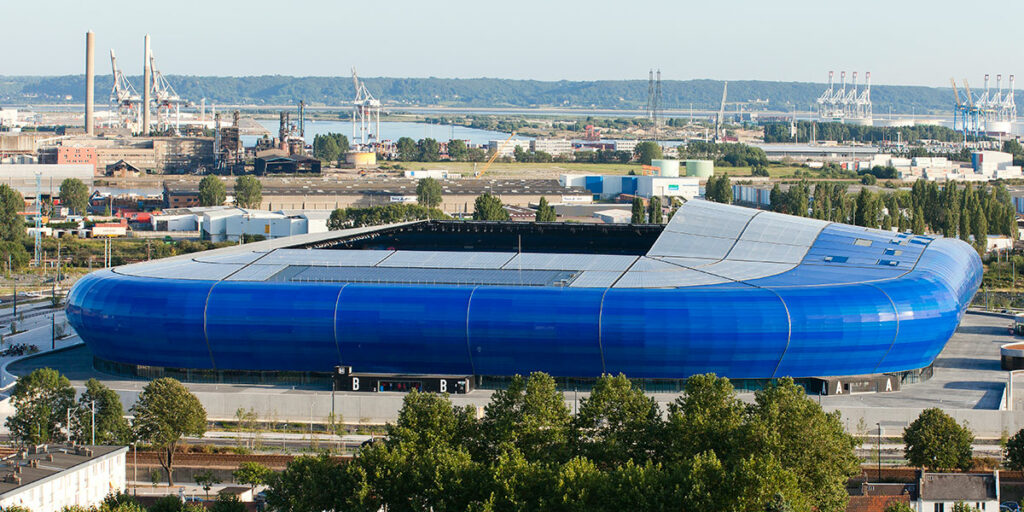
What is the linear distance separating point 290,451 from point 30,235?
7531 centimetres

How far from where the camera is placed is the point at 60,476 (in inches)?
1628

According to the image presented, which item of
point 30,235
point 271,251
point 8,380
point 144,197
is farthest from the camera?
point 144,197

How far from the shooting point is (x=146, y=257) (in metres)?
107

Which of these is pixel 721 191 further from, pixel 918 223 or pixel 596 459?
pixel 596 459

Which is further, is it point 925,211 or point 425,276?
point 925,211

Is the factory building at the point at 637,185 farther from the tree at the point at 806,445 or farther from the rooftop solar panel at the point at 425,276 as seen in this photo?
the tree at the point at 806,445

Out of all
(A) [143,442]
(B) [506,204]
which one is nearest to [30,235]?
(B) [506,204]

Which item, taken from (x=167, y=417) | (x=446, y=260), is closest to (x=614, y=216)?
(x=446, y=260)

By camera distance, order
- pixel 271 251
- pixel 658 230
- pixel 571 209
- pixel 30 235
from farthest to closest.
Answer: pixel 571 209, pixel 30 235, pixel 658 230, pixel 271 251

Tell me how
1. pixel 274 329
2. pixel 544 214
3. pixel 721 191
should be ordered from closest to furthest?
1. pixel 274 329
2. pixel 544 214
3. pixel 721 191

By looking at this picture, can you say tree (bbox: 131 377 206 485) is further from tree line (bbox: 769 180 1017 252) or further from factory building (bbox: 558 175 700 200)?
factory building (bbox: 558 175 700 200)

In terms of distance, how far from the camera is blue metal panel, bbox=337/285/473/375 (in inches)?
2345

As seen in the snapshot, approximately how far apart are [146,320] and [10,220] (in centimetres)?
5963

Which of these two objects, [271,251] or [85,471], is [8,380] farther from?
[85,471]
